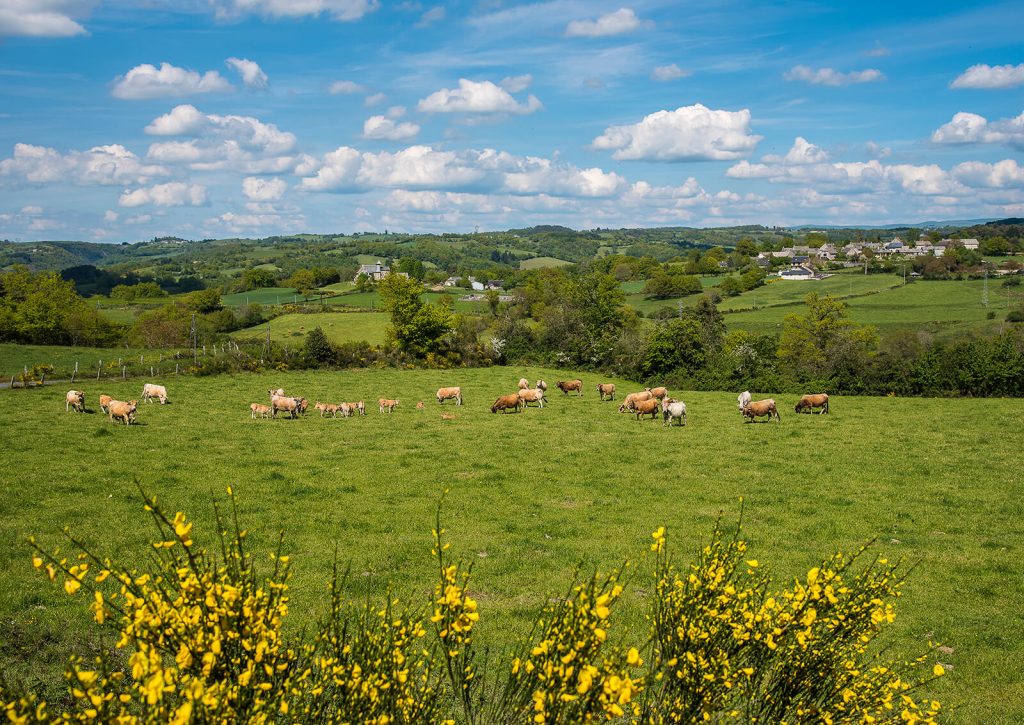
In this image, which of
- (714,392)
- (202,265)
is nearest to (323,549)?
(714,392)

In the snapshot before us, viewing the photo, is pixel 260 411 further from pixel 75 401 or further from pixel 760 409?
pixel 760 409

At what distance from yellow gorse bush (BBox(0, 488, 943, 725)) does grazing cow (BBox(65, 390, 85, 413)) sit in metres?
28.6

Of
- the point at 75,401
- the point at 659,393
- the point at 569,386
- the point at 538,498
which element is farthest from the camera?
the point at 569,386

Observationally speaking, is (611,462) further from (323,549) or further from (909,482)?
(323,549)

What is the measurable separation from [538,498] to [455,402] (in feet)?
61.9

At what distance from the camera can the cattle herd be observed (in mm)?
29828

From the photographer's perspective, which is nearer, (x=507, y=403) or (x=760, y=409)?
(x=760, y=409)

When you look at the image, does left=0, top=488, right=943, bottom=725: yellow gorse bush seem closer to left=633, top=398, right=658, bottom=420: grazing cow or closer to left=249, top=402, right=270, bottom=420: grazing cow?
left=633, top=398, right=658, bottom=420: grazing cow

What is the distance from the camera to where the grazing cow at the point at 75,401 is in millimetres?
29719

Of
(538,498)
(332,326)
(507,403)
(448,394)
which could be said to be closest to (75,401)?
(448,394)

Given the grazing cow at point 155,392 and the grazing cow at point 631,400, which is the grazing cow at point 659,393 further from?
the grazing cow at point 155,392

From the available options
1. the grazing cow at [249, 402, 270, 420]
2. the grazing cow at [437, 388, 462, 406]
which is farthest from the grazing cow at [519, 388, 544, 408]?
the grazing cow at [249, 402, 270, 420]

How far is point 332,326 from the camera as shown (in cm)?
7412

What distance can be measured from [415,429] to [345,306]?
224 ft
